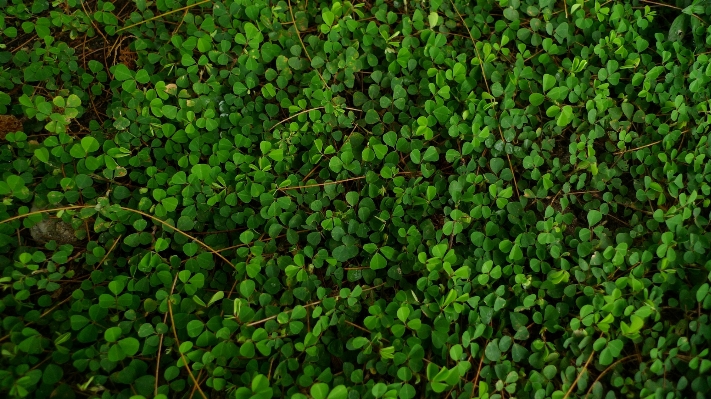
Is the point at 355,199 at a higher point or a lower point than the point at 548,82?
lower

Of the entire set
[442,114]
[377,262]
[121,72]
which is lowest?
[377,262]

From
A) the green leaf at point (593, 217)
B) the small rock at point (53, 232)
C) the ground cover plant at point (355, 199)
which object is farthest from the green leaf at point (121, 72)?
the green leaf at point (593, 217)

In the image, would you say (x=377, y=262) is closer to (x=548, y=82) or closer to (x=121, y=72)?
(x=548, y=82)

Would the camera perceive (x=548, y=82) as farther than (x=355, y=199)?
Yes

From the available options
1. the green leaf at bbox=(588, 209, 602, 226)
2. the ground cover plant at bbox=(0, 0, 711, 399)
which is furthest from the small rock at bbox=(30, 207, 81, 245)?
the green leaf at bbox=(588, 209, 602, 226)

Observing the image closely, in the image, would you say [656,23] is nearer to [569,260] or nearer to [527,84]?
[527,84]

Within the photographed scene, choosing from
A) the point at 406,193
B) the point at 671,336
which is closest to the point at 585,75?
the point at 406,193

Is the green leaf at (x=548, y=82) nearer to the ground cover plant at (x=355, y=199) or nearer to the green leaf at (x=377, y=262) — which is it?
the ground cover plant at (x=355, y=199)

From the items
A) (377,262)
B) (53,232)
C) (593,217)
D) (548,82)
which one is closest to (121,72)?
(53,232)
